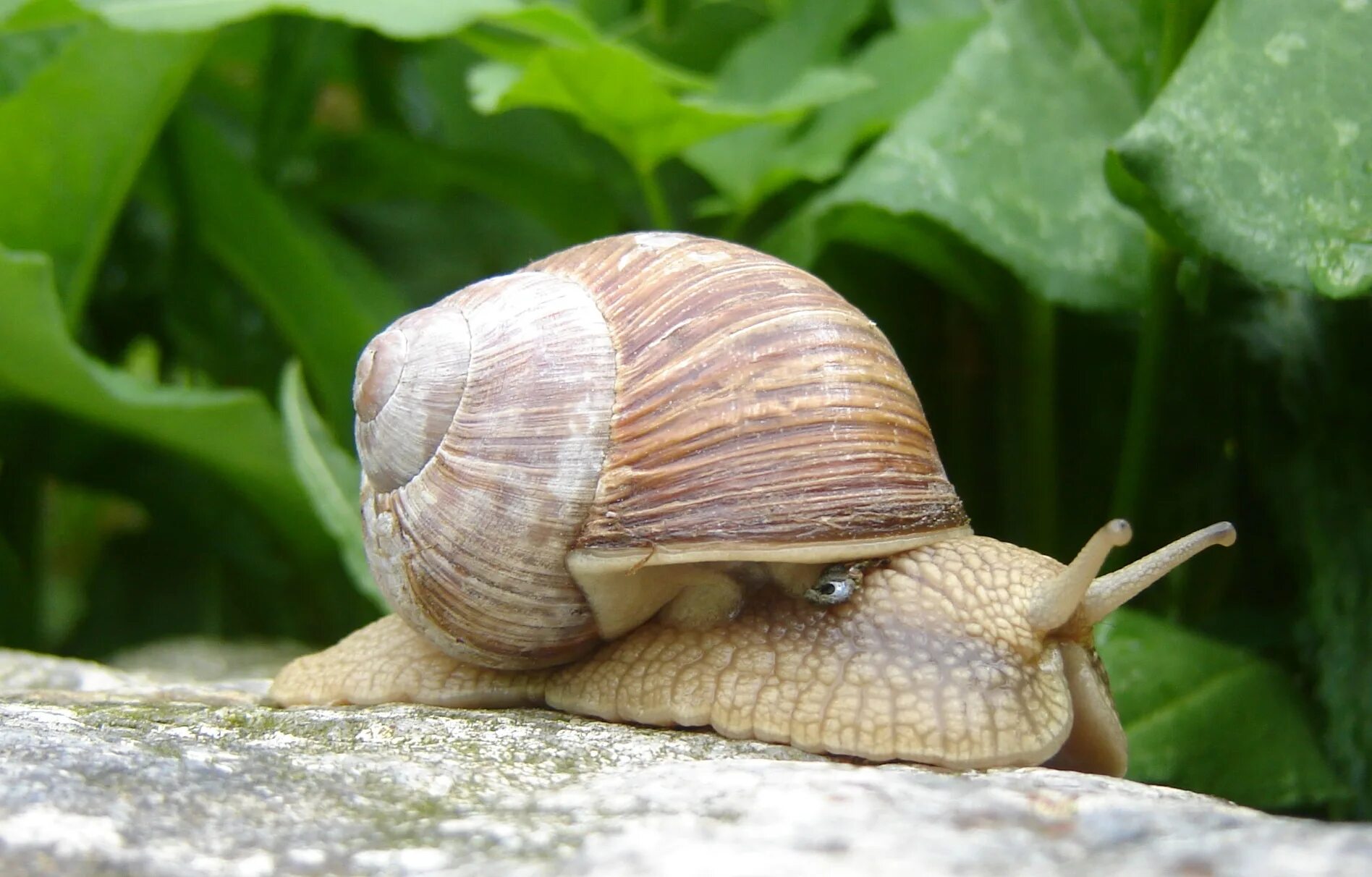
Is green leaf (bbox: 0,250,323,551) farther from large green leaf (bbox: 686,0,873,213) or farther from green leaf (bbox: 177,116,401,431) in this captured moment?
large green leaf (bbox: 686,0,873,213)

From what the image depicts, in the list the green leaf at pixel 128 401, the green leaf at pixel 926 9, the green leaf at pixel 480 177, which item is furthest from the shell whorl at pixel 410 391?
the green leaf at pixel 926 9

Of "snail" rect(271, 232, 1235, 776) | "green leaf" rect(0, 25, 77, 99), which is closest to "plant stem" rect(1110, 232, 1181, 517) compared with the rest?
"snail" rect(271, 232, 1235, 776)

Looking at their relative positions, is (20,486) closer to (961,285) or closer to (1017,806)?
(961,285)

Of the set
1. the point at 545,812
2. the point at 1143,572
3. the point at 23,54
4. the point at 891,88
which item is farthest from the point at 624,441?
the point at 23,54

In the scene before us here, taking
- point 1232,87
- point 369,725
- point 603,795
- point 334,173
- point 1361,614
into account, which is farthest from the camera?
point 334,173

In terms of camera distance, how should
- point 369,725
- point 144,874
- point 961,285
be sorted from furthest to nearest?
point 961,285 → point 369,725 → point 144,874

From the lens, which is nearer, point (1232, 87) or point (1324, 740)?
point (1232, 87)

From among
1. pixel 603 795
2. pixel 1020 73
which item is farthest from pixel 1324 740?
pixel 603 795
